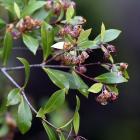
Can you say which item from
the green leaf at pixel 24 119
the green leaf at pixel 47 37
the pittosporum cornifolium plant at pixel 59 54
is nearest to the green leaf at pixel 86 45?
the pittosporum cornifolium plant at pixel 59 54

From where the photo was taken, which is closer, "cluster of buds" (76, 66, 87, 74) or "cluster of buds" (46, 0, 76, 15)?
"cluster of buds" (76, 66, 87, 74)

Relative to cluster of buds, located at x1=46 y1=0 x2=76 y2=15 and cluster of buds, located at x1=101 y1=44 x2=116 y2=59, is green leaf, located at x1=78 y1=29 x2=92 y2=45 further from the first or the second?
cluster of buds, located at x1=46 y1=0 x2=76 y2=15

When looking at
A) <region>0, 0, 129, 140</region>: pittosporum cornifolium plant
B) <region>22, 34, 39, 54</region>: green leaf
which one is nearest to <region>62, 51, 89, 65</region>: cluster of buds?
<region>0, 0, 129, 140</region>: pittosporum cornifolium plant

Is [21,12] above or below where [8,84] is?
above

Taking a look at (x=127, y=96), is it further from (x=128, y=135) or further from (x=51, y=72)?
(x=51, y=72)

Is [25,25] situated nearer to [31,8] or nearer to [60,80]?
[31,8]

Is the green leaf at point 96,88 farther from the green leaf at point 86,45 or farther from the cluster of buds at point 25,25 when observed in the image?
the cluster of buds at point 25,25

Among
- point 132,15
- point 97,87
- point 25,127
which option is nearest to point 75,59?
point 97,87
